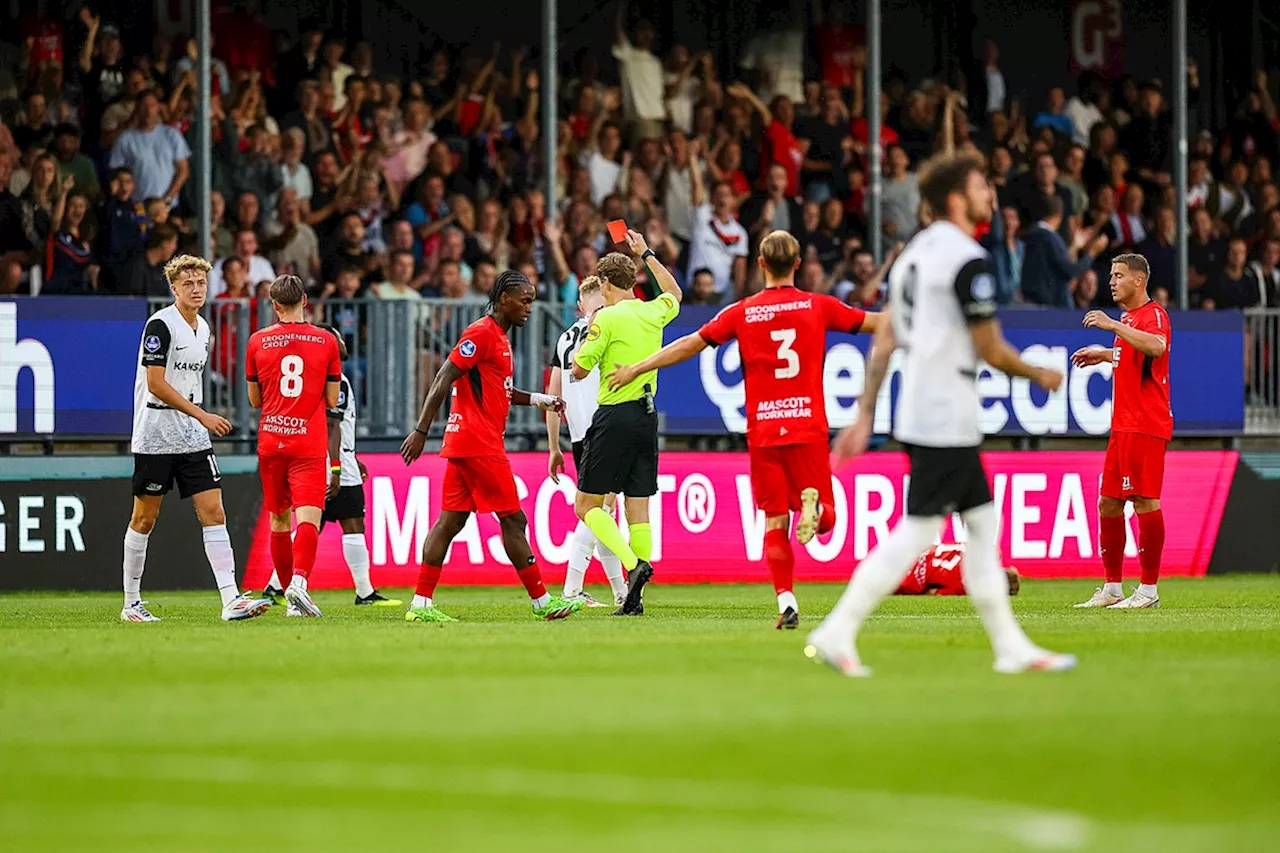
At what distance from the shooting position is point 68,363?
18.0m

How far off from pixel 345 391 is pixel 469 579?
3.81 m

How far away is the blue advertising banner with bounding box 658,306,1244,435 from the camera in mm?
20000

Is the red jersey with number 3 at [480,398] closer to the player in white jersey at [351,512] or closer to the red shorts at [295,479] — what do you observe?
the red shorts at [295,479]

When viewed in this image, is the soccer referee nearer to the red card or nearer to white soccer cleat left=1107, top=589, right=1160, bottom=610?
the red card

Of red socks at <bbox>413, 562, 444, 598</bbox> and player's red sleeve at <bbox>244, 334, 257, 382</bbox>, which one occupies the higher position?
player's red sleeve at <bbox>244, 334, 257, 382</bbox>

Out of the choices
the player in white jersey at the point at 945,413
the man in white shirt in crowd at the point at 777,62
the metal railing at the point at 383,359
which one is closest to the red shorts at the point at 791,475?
the player in white jersey at the point at 945,413

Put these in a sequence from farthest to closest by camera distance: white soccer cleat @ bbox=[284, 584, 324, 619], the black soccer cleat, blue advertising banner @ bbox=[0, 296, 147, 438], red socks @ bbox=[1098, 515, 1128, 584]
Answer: blue advertising banner @ bbox=[0, 296, 147, 438]
red socks @ bbox=[1098, 515, 1128, 584]
white soccer cleat @ bbox=[284, 584, 324, 619]
the black soccer cleat

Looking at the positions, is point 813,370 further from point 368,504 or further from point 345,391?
point 368,504

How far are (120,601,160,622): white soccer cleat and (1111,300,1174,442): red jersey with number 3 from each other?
21.9 ft

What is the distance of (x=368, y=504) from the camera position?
1883 centimetres

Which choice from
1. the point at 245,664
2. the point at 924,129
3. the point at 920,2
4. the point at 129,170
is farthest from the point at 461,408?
the point at 920,2

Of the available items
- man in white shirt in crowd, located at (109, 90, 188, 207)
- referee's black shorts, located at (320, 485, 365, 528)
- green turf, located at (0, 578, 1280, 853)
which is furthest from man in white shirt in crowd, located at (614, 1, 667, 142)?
green turf, located at (0, 578, 1280, 853)

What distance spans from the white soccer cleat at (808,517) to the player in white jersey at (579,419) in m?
3.12

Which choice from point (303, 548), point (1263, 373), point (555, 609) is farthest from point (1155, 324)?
point (1263, 373)
